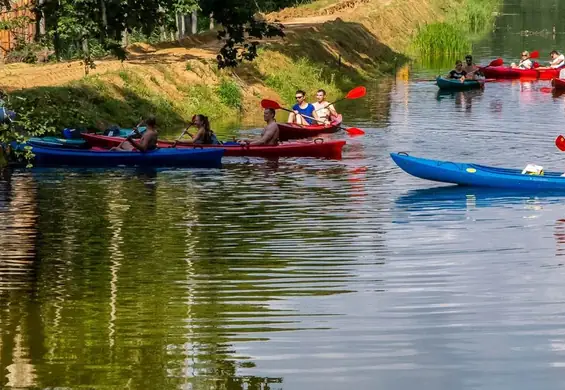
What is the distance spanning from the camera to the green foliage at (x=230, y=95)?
3662 cm

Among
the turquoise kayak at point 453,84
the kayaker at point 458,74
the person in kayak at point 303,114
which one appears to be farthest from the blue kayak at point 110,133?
the kayaker at point 458,74

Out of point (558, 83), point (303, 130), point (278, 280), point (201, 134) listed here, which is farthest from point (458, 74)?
point (278, 280)

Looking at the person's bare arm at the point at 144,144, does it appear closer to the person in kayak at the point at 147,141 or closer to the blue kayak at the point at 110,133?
the person in kayak at the point at 147,141

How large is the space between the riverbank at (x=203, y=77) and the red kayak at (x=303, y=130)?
360 cm

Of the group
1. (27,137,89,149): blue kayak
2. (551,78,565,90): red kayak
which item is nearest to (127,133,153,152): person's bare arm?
(27,137,89,149): blue kayak

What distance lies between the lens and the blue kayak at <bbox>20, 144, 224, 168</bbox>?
25.3m

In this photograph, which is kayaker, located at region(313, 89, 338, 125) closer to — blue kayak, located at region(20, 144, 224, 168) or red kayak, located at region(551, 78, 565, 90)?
blue kayak, located at region(20, 144, 224, 168)

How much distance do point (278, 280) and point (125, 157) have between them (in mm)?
11363

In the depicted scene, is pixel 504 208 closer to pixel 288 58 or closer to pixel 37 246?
pixel 37 246

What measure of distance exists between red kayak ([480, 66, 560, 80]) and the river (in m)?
20.0

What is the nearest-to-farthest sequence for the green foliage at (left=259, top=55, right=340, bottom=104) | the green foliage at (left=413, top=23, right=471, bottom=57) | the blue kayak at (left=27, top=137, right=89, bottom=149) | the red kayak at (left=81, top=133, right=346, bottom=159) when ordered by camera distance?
the blue kayak at (left=27, top=137, right=89, bottom=149), the red kayak at (left=81, top=133, right=346, bottom=159), the green foliage at (left=259, top=55, right=340, bottom=104), the green foliage at (left=413, top=23, right=471, bottom=57)

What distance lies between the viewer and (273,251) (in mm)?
16688

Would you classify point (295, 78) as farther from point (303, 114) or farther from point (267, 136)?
point (267, 136)

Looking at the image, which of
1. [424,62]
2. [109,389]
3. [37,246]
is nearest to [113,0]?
[37,246]
